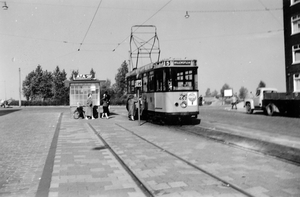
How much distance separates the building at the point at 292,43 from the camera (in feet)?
95.1

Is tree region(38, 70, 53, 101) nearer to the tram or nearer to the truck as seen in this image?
the truck

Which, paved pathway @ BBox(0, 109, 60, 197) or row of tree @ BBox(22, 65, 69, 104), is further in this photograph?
row of tree @ BBox(22, 65, 69, 104)

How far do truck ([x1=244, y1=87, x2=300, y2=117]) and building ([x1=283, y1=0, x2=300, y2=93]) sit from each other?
12.6 ft

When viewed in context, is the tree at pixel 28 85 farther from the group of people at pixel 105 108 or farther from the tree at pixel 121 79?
the group of people at pixel 105 108

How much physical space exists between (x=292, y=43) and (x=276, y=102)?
8.84 metres

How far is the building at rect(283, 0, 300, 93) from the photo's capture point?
2898 cm

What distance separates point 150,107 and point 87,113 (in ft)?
19.3

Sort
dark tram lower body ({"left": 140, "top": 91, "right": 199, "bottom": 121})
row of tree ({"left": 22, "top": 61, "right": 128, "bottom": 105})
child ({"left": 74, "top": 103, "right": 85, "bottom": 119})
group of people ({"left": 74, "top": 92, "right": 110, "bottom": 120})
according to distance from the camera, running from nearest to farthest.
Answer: dark tram lower body ({"left": 140, "top": 91, "right": 199, "bottom": 121}) → group of people ({"left": 74, "top": 92, "right": 110, "bottom": 120}) → child ({"left": 74, "top": 103, "right": 85, "bottom": 119}) → row of tree ({"left": 22, "top": 61, "right": 128, "bottom": 105})

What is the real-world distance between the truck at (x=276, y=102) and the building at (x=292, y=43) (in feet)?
12.6

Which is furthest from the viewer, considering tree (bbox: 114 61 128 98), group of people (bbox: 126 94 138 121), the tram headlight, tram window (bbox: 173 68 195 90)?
tree (bbox: 114 61 128 98)

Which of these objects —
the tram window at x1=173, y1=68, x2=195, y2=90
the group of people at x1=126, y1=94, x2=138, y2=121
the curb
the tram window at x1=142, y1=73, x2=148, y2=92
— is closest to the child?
the group of people at x1=126, y1=94, x2=138, y2=121

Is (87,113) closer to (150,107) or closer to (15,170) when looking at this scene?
(150,107)

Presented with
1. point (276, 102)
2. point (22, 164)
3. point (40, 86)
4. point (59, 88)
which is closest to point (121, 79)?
point (59, 88)

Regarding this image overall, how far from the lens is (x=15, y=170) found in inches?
271
